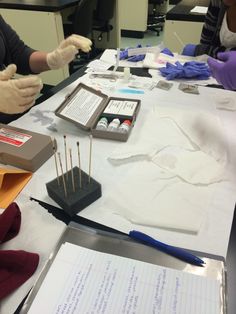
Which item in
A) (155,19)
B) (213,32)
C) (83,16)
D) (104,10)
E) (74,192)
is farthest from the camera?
(155,19)

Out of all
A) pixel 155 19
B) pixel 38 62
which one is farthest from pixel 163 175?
pixel 155 19

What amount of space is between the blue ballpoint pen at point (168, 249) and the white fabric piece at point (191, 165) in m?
0.21

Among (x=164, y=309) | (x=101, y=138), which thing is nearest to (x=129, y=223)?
Result: (x=164, y=309)

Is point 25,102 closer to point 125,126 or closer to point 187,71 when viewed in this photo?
point 125,126

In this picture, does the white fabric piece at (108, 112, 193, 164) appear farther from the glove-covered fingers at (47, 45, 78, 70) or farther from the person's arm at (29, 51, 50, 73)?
the person's arm at (29, 51, 50, 73)

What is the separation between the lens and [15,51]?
127 cm

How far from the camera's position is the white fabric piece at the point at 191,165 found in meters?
0.68

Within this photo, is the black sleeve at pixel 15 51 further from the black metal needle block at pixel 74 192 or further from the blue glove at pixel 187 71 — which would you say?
the black metal needle block at pixel 74 192

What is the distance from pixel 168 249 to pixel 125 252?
0.26 ft

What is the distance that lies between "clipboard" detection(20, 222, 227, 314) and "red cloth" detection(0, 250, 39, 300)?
2 centimetres

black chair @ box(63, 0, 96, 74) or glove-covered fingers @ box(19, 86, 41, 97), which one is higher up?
glove-covered fingers @ box(19, 86, 41, 97)

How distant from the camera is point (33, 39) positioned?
2297 millimetres

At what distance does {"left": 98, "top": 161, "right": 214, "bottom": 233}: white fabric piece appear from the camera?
1.88 ft

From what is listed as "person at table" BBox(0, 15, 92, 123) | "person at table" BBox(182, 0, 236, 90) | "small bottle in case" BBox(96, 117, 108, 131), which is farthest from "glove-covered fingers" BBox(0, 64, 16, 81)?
"person at table" BBox(182, 0, 236, 90)
